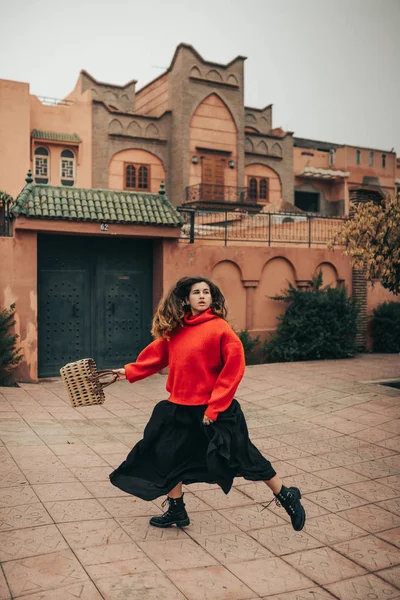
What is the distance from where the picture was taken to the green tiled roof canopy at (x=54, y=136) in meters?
26.2

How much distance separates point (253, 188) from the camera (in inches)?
1294

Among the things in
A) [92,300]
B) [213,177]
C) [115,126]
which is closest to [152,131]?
[115,126]

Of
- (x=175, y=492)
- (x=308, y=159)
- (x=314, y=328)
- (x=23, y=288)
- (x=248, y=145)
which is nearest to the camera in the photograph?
(x=175, y=492)

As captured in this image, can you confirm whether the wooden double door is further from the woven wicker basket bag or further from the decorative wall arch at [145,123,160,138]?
the decorative wall arch at [145,123,160,138]

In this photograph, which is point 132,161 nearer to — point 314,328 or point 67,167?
point 67,167

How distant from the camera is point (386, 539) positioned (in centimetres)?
450

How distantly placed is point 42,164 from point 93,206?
16993mm

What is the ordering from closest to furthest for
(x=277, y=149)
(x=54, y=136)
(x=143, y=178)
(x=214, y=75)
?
(x=54, y=136), (x=143, y=178), (x=214, y=75), (x=277, y=149)

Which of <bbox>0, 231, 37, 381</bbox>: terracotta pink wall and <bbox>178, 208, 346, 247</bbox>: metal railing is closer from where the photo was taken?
<bbox>0, 231, 37, 381</bbox>: terracotta pink wall

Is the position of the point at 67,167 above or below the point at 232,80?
below

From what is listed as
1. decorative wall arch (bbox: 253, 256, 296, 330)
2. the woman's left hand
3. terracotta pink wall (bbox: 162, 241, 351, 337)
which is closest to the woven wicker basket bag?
the woman's left hand

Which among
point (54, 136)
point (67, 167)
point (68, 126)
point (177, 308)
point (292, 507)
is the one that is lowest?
point (292, 507)

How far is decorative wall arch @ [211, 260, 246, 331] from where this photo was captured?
1340 centimetres

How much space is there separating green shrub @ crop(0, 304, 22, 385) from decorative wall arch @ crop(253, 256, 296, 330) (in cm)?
564
